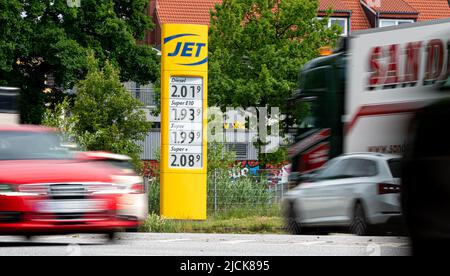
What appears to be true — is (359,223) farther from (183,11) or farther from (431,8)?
(431,8)

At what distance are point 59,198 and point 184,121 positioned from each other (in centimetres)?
1926

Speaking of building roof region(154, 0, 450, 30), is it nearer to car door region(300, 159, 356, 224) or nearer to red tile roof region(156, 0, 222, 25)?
red tile roof region(156, 0, 222, 25)

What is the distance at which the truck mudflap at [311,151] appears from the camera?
24.7 m

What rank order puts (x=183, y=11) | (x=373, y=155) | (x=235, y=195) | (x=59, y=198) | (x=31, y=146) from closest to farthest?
1. (x=59, y=198)
2. (x=31, y=146)
3. (x=373, y=155)
4. (x=235, y=195)
5. (x=183, y=11)

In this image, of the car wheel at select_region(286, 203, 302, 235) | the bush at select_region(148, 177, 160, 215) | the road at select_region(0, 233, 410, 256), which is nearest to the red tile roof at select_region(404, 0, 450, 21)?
the bush at select_region(148, 177, 160, 215)

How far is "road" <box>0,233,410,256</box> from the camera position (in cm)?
1772

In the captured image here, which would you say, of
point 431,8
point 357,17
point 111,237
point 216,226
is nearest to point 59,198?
point 111,237

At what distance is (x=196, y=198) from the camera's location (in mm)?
32469

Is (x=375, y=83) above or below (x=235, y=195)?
above

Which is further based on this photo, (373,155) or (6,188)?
(373,155)

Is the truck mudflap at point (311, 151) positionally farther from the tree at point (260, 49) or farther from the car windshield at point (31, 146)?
the tree at point (260, 49)

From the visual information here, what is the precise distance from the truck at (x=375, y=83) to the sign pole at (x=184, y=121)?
789 cm

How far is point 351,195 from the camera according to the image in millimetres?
20047
